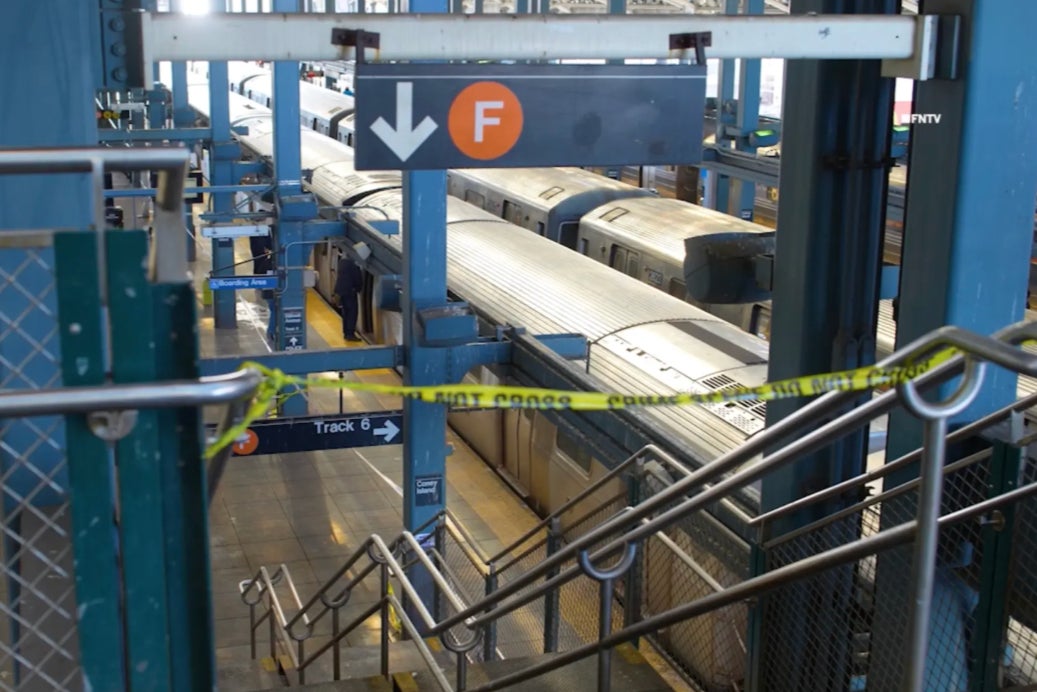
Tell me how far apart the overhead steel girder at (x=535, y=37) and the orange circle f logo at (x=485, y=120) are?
0.33m

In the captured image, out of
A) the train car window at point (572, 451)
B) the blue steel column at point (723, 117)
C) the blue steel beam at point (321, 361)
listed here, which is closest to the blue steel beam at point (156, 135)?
the blue steel beam at point (321, 361)

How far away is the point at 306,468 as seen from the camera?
14836mm

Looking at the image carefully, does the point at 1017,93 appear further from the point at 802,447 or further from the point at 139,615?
the point at 139,615

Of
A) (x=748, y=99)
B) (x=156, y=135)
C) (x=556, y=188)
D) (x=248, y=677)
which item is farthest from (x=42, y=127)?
(x=748, y=99)

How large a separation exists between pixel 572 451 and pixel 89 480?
30.4 feet

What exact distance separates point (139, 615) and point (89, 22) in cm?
344

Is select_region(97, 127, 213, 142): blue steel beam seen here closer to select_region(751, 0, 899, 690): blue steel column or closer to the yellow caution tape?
select_region(751, 0, 899, 690): blue steel column

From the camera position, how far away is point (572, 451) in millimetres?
11188

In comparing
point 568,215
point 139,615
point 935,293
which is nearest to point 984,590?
point 935,293

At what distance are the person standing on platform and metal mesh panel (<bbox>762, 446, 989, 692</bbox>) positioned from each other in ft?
40.0

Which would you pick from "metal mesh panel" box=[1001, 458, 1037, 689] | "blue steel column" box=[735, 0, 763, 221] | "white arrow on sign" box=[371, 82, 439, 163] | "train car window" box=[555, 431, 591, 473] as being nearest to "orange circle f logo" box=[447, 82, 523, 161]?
"white arrow on sign" box=[371, 82, 439, 163]

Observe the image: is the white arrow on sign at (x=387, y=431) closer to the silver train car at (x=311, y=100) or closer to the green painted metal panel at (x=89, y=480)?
the green painted metal panel at (x=89, y=480)

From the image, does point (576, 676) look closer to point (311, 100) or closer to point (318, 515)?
point (318, 515)

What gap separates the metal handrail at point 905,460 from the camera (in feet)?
11.5
